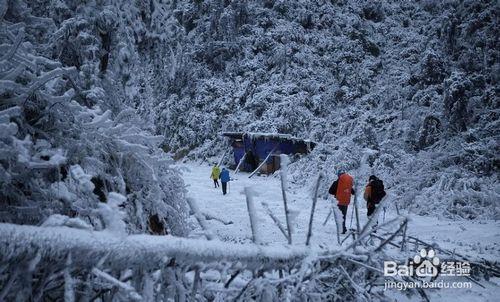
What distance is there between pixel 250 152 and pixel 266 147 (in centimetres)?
128

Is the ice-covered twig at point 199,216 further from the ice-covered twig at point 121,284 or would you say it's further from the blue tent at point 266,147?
the blue tent at point 266,147

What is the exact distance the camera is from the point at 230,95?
3169cm

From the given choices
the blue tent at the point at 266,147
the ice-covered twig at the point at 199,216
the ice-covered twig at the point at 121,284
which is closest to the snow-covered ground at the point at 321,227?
the ice-covered twig at the point at 199,216

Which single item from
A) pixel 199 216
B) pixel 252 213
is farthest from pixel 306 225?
pixel 199 216

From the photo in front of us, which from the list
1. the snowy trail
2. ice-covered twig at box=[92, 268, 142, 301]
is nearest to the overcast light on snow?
ice-covered twig at box=[92, 268, 142, 301]

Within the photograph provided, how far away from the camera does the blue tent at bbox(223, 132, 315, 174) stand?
22.7m

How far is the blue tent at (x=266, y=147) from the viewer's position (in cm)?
2269

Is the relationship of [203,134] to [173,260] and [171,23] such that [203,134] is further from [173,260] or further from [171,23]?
[173,260]

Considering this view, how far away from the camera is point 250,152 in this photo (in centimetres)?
2411

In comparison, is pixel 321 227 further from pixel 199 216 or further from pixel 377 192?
pixel 199 216

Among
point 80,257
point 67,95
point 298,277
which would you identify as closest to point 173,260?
point 80,257

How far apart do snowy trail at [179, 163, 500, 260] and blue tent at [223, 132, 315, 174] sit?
4593mm

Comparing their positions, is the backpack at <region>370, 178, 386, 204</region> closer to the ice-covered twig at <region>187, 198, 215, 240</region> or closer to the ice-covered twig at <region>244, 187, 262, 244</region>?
the ice-covered twig at <region>244, 187, 262, 244</region>

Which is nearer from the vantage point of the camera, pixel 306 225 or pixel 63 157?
pixel 63 157
